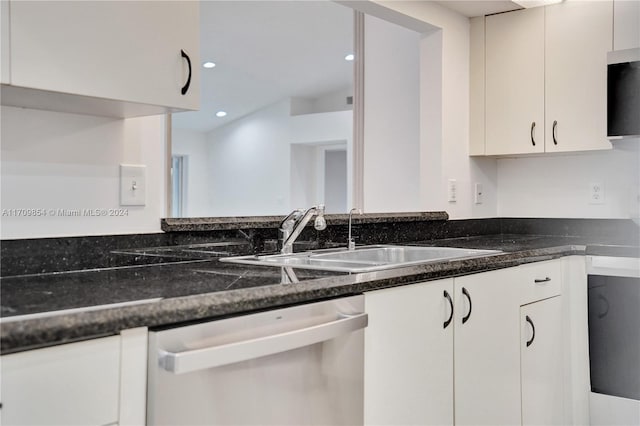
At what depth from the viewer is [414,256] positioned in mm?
2361

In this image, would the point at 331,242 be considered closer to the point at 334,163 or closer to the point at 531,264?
the point at 531,264

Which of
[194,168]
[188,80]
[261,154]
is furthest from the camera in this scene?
[194,168]

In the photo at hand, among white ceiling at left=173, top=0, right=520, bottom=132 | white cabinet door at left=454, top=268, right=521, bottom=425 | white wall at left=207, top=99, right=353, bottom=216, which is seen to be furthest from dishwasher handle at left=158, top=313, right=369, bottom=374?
white wall at left=207, top=99, right=353, bottom=216

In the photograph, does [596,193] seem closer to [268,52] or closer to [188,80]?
A: [188,80]

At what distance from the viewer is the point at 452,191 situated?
2.80 metres

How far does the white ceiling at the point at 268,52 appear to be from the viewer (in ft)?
19.9

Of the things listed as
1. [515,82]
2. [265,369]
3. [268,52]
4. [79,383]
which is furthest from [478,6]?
[268,52]

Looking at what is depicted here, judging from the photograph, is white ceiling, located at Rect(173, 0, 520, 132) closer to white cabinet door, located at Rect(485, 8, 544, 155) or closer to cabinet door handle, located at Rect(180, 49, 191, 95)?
white cabinet door, located at Rect(485, 8, 544, 155)

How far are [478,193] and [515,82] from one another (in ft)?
1.87

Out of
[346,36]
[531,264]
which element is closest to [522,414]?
[531,264]

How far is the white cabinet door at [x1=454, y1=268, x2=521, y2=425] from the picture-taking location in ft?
5.95

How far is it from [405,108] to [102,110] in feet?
6.41

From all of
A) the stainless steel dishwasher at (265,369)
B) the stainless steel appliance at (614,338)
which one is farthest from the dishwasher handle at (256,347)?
the stainless steel appliance at (614,338)

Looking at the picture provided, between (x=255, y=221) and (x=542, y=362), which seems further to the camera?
(x=542, y=362)
